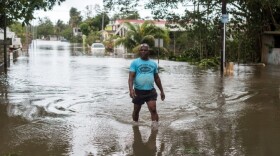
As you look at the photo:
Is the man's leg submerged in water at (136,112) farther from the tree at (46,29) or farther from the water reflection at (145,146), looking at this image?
the tree at (46,29)

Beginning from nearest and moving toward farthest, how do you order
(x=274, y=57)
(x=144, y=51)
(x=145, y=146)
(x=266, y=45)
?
(x=145, y=146) → (x=144, y=51) → (x=274, y=57) → (x=266, y=45)

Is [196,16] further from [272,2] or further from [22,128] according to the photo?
[22,128]

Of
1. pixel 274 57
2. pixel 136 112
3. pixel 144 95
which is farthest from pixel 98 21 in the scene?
pixel 144 95

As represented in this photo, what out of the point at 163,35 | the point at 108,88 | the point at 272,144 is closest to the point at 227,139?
the point at 272,144

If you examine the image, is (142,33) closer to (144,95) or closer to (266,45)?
(266,45)

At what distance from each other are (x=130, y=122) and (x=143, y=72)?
1239mm

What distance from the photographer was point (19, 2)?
11047mm

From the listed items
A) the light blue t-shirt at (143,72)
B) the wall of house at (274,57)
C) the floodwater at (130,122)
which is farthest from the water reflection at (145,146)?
the wall of house at (274,57)

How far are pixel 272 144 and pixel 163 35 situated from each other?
3956 centimetres

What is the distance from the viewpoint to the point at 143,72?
771cm

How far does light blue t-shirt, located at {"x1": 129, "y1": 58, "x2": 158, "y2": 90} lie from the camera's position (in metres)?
7.68

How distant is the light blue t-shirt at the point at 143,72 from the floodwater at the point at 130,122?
805mm

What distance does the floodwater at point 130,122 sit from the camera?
6426 mm

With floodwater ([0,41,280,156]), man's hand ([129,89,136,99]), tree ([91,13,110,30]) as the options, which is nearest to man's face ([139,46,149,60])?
man's hand ([129,89,136,99])
